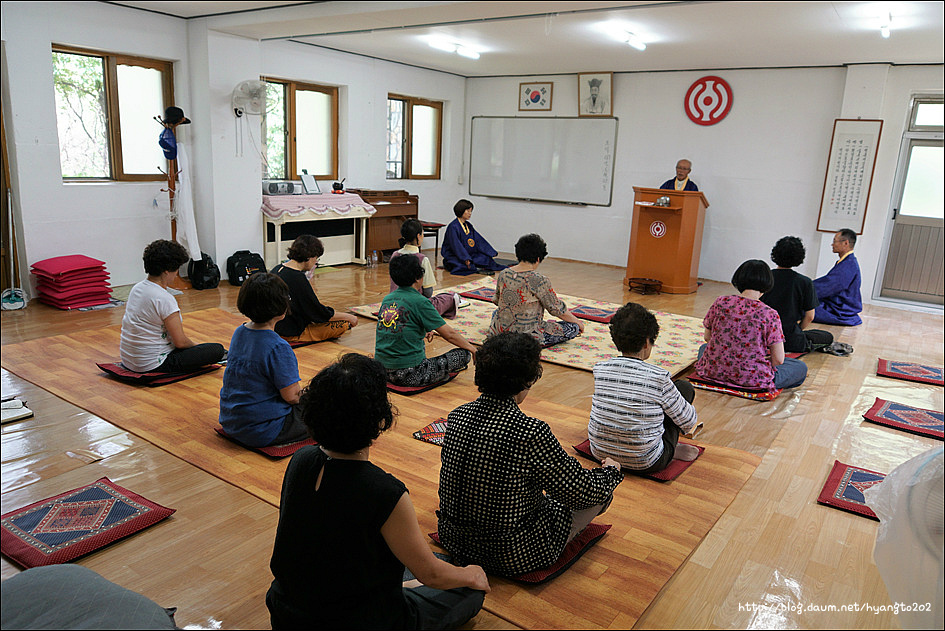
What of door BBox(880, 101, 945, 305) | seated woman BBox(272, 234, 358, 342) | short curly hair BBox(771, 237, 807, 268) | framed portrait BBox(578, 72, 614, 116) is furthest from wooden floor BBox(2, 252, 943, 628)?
framed portrait BBox(578, 72, 614, 116)

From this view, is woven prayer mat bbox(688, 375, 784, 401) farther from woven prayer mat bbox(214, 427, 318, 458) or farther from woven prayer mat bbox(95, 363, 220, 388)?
woven prayer mat bbox(95, 363, 220, 388)

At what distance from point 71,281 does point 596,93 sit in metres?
6.29

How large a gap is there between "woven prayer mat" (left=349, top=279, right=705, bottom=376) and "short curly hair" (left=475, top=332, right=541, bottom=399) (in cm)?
245

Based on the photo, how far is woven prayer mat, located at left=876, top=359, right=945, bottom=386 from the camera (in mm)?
4406

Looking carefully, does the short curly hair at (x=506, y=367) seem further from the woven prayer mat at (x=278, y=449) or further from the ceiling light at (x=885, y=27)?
the ceiling light at (x=885, y=27)

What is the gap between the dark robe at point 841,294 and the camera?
18.9 feet

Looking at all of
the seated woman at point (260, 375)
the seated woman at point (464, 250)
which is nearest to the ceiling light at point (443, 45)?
the seated woman at point (464, 250)

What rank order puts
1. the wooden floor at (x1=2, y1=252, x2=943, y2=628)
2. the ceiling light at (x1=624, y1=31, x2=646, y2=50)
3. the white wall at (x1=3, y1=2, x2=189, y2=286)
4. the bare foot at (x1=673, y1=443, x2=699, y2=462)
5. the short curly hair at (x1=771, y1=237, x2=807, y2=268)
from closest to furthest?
the wooden floor at (x1=2, y1=252, x2=943, y2=628)
the bare foot at (x1=673, y1=443, x2=699, y2=462)
the short curly hair at (x1=771, y1=237, x2=807, y2=268)
the white wall at (x1=3, y1=2, x2=189, y2=286)
the ceiling light at (x1=624, y1=31, x2=646, y2=50)

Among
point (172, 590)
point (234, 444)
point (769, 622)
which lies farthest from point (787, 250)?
point (172, 590)

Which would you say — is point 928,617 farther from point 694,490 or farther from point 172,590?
point 172,590

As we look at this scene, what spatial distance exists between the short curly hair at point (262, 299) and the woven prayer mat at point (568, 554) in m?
1.18

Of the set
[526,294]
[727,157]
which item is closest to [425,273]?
[526,294]

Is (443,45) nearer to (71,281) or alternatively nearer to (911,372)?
(71,281)

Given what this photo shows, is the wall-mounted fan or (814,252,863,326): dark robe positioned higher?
the wall-mounted fan
